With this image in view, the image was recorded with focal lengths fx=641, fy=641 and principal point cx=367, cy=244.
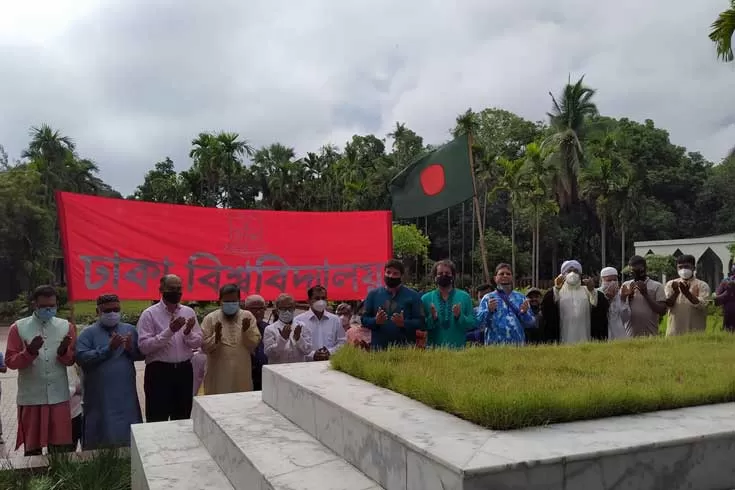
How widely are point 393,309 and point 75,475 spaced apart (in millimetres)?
2488

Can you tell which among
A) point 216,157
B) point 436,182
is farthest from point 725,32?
point 216,157

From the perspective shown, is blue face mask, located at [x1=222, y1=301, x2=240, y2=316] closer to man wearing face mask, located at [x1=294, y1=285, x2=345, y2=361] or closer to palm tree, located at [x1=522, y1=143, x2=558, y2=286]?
man wearing face mask, located at [x1=294, y1=285, x2=345, y2=361]

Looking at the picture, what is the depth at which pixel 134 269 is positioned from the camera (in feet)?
24.8

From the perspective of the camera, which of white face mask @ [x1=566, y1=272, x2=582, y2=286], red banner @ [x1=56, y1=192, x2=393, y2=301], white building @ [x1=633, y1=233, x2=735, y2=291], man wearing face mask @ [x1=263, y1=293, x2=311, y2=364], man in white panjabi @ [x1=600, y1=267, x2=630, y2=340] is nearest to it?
man wearing face mask @ [x1=263, y1=293, x2=311, y2=364]

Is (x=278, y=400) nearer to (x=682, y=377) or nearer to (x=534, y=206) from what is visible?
(x=682, y=377)

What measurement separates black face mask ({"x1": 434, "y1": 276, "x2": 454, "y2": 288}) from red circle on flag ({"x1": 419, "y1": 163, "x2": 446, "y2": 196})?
4.14 metres

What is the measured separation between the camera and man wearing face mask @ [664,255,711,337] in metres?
6.59

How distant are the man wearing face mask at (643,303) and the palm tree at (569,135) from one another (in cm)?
3341

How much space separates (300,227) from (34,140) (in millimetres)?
37430

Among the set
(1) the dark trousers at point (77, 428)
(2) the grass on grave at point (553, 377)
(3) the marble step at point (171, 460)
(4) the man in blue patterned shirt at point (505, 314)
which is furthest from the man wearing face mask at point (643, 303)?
(1) the dark trousers at point (77, 428)

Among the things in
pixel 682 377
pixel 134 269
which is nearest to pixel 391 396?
pixel 682 377

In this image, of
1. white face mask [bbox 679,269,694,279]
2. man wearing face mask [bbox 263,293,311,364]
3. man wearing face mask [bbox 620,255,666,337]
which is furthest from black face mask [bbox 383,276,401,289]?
white face mask [bbox 679,269,694,279]

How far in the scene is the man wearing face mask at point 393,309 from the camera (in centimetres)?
501

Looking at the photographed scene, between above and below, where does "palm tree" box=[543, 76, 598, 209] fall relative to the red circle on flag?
above
